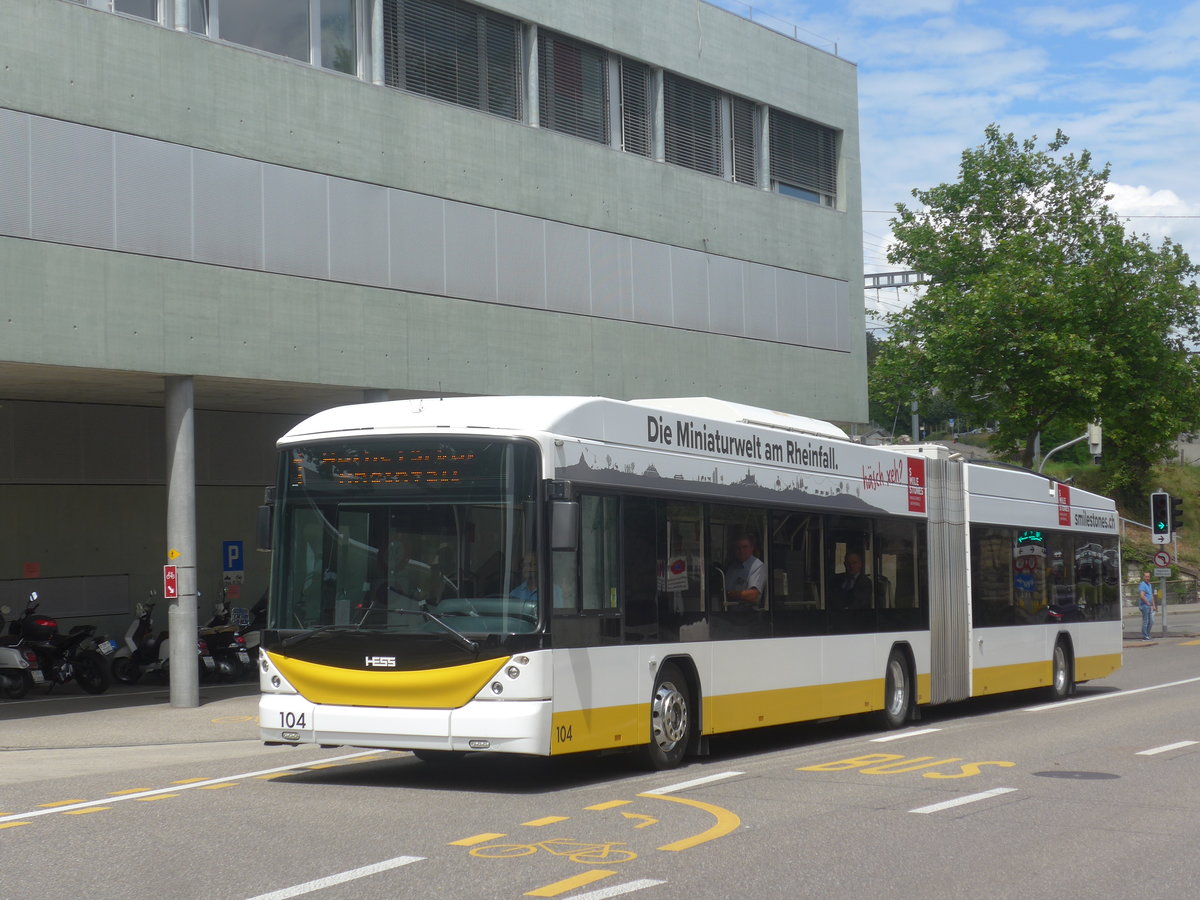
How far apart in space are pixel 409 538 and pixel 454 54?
52.7 feet

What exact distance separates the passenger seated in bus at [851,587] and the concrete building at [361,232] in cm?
994

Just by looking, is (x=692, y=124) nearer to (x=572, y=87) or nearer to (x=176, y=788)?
(x=572, y=87)

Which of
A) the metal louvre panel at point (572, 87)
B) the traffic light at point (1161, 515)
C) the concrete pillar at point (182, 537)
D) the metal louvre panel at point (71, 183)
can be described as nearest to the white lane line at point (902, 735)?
the concrete pillar at point (182, 537)

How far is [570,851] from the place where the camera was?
27.9 ft

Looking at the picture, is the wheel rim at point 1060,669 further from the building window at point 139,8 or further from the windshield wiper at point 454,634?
the building window at point 139,8

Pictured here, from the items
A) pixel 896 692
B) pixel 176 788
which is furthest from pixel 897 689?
pixel 176 788

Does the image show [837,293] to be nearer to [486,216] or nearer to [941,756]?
[486,216]

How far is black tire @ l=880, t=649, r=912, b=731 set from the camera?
16.4 metres

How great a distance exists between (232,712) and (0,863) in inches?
466

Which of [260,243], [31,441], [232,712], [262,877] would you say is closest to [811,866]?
[262,877]

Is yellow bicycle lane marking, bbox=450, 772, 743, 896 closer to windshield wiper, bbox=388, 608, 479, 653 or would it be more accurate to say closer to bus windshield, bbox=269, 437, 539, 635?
windshield wiper, bbox=388, 608, 479, 653

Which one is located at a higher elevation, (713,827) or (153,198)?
(153,198)

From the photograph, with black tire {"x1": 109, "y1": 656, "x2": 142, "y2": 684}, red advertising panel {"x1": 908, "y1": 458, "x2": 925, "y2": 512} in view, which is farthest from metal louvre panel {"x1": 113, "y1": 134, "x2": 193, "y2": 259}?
red advertising panel {"x1": 908, "y1": 458, "x2": 925, "y2": 512}

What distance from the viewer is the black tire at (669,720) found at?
12.3m
